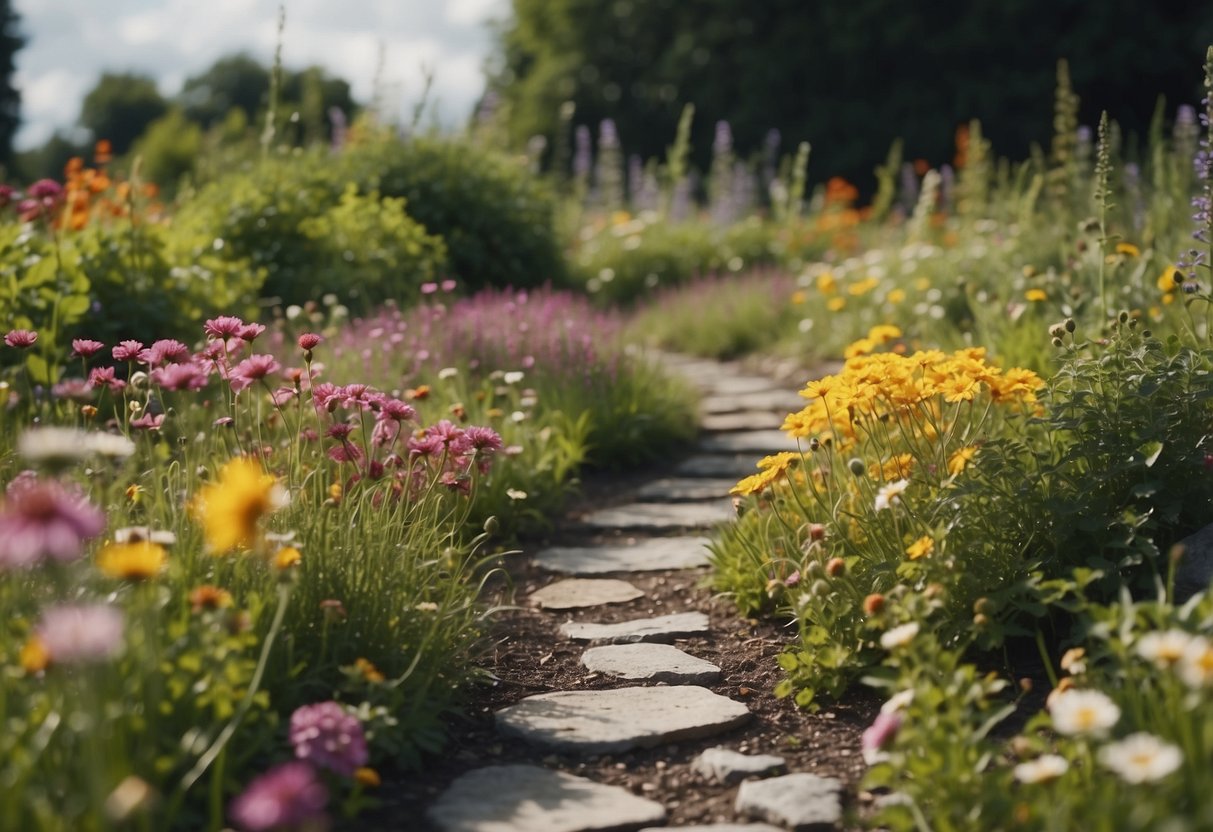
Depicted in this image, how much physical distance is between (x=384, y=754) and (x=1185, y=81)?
58.7 ft

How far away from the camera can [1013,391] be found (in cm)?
277

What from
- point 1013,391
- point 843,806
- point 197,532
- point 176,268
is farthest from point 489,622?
point 176,268

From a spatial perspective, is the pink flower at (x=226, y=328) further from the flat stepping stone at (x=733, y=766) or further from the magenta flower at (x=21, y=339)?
the flat stepping stone at (x=733, y=766)

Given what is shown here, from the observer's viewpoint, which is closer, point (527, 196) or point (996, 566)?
point (996, 566)

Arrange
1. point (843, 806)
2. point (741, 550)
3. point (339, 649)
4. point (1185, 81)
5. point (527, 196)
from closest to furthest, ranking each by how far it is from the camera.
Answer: point (843, 806) < point (339, 649) < point (741, 550) < point (527, 196) < point (1185, 81)

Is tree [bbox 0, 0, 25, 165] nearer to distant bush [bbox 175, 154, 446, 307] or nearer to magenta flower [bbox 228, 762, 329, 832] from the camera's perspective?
distant bush [bbox 175, 154, 446, 307]

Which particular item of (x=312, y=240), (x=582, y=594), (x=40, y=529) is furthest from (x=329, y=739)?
(x=312, y=240)

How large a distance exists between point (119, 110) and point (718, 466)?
5306 cm

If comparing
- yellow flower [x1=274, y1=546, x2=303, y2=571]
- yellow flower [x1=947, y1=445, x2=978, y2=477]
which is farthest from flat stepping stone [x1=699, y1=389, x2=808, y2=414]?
yellow flower [x1=274, y1=546, x2=303, y2=571]

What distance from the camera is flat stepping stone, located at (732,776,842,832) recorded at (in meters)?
2.12

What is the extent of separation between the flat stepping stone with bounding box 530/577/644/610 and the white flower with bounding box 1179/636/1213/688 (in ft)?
6.92

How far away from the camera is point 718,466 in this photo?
504 cm

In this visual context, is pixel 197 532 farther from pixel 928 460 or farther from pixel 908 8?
pixel 908 8

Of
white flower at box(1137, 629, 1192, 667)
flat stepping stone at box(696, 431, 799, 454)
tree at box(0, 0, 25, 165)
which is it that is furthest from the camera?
tree at box(0, 0, 25, 165)
